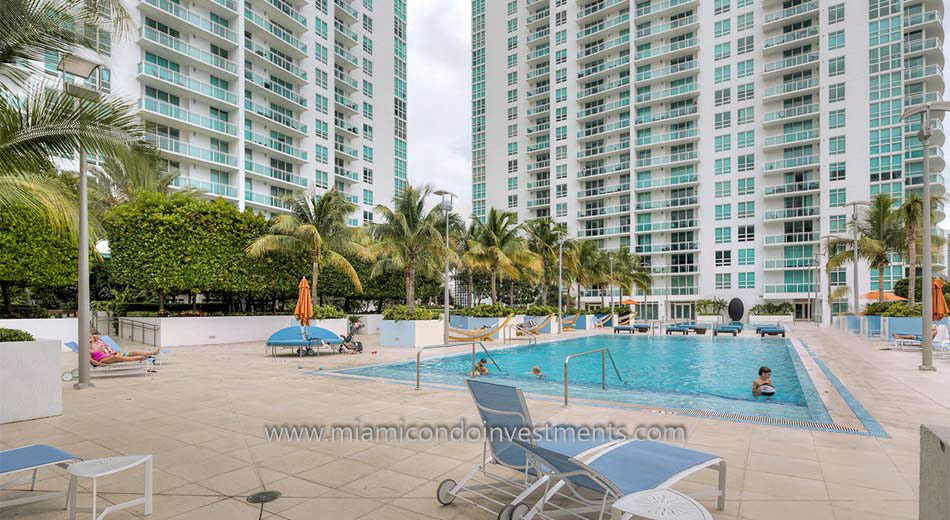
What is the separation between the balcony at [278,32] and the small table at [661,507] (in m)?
48.7

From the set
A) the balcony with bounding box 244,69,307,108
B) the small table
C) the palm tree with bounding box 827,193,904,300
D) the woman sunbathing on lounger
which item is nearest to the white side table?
the small table

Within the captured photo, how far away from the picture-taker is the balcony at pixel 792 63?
5356cm

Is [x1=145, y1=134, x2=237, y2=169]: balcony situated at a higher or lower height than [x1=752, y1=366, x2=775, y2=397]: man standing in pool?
higher

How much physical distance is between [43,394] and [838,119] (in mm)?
62457

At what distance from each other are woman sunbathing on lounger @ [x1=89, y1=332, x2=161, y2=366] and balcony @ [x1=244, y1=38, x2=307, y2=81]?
122 feet

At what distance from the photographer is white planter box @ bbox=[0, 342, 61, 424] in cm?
716

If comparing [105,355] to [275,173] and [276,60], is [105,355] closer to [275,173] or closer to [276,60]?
[275,173]

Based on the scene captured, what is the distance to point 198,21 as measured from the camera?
39188 millimetres

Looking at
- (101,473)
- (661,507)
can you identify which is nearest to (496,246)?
(101,473)

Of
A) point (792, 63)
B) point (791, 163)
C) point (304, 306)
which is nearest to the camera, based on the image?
point (304, 306)

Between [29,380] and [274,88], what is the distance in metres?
43.2

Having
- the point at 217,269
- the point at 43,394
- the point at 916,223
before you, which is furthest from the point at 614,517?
the point at 916,223

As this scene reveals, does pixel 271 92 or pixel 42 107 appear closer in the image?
pixel 42 107

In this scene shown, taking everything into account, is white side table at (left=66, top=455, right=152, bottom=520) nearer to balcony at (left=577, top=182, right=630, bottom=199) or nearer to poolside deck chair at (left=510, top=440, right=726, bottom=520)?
poolside deck chair at (left=510, top=440, right=726, bottom=520)
